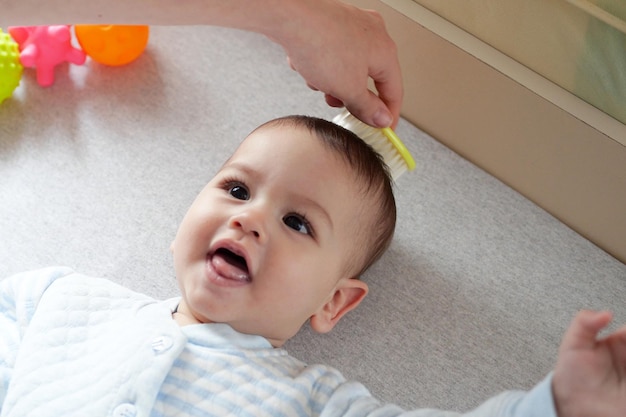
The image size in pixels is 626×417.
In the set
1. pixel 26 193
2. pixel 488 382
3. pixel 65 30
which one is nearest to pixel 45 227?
pixel 26 193

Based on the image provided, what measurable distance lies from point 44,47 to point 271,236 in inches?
26.3

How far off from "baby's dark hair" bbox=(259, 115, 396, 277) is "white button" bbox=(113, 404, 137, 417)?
31 cm

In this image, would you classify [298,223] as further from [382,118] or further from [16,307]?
[16,307]

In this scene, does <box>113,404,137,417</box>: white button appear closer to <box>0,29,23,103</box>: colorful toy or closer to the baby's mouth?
the baby's mouth

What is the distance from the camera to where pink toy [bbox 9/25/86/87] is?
1.36 metres

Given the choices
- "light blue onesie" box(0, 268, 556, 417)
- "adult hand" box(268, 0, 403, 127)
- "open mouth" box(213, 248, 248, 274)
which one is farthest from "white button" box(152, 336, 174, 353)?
"adult hand" box(268, 0, 403, 127)

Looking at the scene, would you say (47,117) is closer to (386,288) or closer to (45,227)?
(45,227)

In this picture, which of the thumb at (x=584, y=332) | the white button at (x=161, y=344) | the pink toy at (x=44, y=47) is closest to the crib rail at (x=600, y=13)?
the thumb at (x=584, y=332)

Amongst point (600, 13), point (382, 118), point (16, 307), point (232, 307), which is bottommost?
point (16, 307)

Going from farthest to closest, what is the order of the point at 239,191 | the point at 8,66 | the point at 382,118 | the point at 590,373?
the point at 8,66, the point at 382,118, the point at 239,191, the point at 590,373

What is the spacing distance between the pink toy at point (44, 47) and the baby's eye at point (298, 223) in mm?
633

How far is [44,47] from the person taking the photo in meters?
1.37

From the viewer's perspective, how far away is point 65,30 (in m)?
1.38

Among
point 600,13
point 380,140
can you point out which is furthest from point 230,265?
point 600,13
